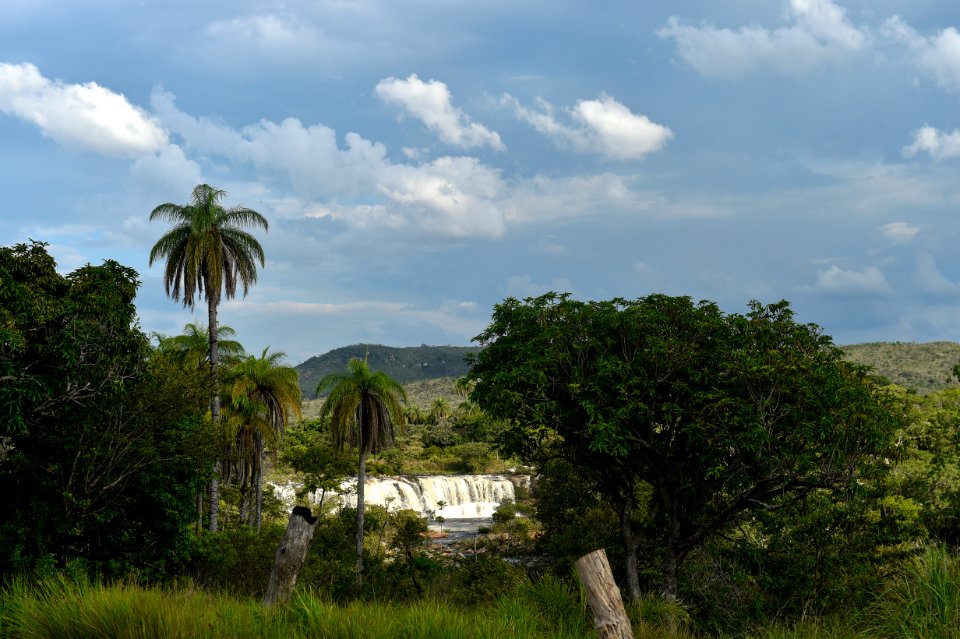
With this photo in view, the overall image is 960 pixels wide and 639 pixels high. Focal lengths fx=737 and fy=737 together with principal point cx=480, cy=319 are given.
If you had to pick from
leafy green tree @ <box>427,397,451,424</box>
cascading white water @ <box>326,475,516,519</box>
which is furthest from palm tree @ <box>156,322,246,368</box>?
leafy green tree @ <box>427,397,451,424</box>

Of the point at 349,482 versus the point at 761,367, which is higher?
the point at 761,367

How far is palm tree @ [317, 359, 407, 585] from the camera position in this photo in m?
35.5

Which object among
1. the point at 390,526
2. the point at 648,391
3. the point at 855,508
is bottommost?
the point at 390,526

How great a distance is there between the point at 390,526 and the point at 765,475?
2596 centimetres

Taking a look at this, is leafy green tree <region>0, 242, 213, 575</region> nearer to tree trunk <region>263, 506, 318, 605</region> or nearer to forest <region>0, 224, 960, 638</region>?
forest <region>0, 224, 960, 638</region>

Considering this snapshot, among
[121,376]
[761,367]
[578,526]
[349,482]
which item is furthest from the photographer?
[349,482]

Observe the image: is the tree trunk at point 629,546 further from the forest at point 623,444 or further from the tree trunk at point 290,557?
the tree trunk at point 290,557

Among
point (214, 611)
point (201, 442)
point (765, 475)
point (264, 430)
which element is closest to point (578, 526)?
point (765, 475)

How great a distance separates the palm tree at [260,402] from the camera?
37219 millimetres

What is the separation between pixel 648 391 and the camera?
779 inches

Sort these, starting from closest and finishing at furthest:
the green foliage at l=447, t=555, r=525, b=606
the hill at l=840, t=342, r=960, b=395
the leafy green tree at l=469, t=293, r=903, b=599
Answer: the leafy green tree at l=469, t=293, r=903, b=599
the green foliage at l=447, t=555, r=525, b=606
the hill at l=840, t=342, r=960, b=395

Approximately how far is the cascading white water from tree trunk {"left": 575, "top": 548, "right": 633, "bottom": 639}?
152 ft

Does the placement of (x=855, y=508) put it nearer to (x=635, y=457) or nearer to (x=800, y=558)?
(x=800, y=558)

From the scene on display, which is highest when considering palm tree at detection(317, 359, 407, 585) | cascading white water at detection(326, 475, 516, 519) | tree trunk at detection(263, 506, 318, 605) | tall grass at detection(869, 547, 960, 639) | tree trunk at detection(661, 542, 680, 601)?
palm tree at detection(317, 359, 407, 585)
